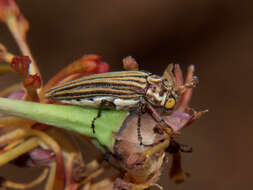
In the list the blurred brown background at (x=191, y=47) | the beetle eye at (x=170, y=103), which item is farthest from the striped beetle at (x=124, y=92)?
the blurred brown background at (x=191, y=47)

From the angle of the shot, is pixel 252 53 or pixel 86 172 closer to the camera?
pixel 86 172

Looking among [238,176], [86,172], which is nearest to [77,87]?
[86,172]

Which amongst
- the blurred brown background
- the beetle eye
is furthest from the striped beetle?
the blurred brown background

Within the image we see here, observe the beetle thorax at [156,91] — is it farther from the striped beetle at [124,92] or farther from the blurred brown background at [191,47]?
the blurred brown background at [191,47]

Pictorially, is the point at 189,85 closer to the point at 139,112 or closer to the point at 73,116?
the point at 139,112

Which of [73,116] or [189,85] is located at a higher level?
[189,85]

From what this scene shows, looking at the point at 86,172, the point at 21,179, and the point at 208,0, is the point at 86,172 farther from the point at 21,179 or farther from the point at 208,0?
the point at 208,0

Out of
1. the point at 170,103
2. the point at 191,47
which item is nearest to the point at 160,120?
the point at 170,103
